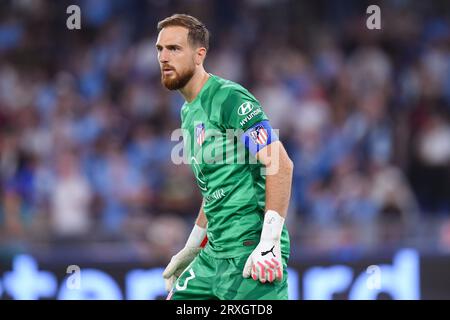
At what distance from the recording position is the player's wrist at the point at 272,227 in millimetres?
5223

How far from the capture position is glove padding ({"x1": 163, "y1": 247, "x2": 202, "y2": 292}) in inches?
236

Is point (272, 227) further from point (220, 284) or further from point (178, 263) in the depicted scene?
point (178, 263)

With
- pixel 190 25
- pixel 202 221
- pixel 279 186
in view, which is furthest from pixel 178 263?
pixel 190 25

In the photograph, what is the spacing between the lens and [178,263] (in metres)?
6.01

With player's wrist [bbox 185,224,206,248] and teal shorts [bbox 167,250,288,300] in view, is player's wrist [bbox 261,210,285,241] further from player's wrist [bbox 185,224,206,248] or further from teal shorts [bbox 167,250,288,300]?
player's wrist [bbox 185,224,206,248]

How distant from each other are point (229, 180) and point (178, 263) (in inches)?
32.5

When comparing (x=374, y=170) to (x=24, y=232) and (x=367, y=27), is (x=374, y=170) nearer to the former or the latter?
(x=367, y=27)

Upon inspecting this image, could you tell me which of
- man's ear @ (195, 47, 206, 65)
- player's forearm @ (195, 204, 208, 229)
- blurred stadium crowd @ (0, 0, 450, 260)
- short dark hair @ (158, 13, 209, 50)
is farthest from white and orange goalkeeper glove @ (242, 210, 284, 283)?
blurred stadium crowd @ (0, 0, 450, 260)

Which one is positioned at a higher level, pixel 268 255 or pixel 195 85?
pixel 195 85

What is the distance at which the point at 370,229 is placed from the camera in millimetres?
10539

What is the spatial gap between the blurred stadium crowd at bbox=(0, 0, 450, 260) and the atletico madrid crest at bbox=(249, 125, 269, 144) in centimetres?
503

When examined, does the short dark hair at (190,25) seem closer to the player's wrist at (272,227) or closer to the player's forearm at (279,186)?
the player's forearm at (279,186)

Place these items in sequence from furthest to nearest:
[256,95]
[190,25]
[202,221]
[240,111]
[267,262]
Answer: [256,95] < [202,221] < [190,25] < [240,111] < [267,262]
